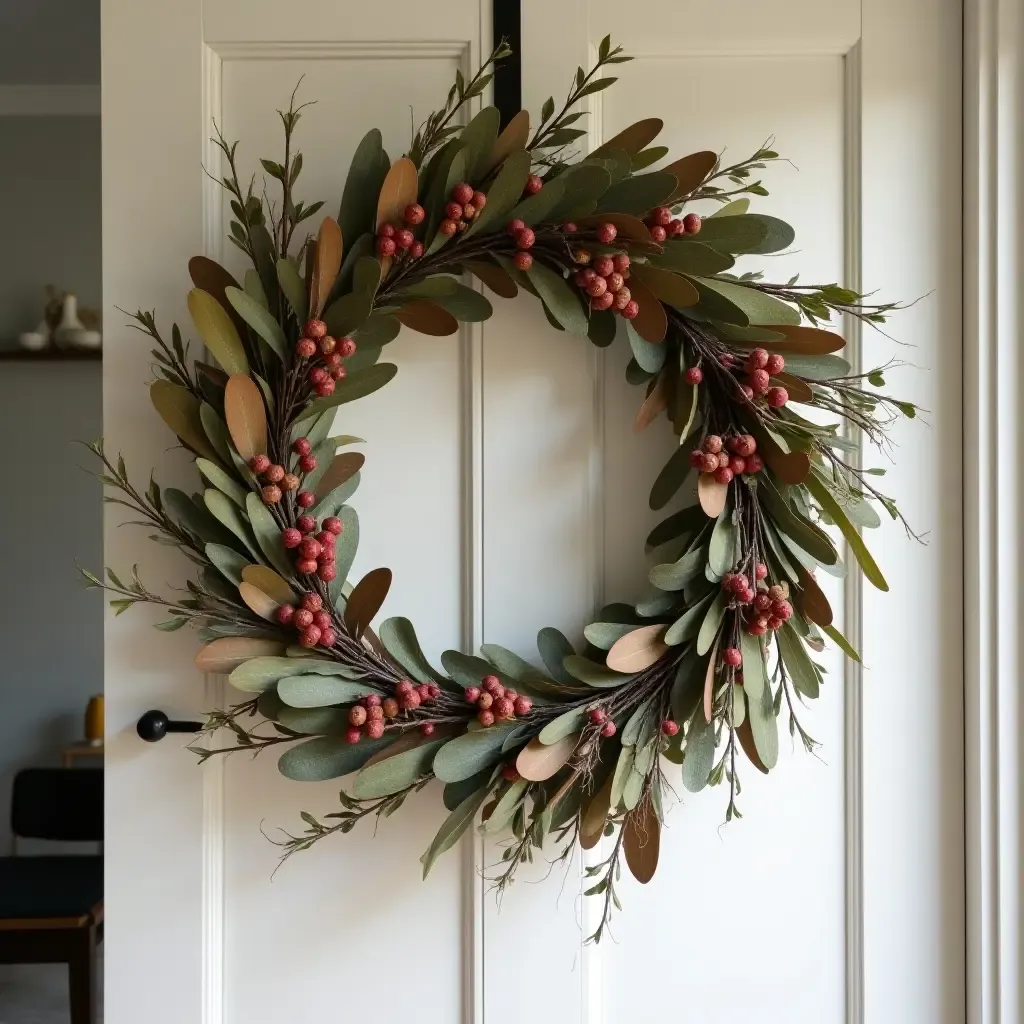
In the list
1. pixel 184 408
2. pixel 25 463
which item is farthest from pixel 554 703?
pixel 25 463

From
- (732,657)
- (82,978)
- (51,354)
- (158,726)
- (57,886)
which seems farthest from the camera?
(51,354)

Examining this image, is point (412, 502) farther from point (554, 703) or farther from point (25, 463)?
point (25, 463)

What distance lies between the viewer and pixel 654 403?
3.46 feet

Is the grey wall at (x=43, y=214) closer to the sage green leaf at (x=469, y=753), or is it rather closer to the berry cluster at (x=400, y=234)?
the berry cluster at (x=400, y=234)

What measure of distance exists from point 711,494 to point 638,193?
370mm

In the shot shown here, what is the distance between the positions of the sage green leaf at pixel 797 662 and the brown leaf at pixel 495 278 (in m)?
0.53

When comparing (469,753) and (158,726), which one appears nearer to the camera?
(469,753)

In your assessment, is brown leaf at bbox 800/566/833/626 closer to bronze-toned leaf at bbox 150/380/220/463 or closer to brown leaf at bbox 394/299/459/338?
brown leaf at bbox 394/299/459/338

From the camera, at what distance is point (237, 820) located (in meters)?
1.12

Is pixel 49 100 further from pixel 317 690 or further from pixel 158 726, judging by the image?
pixel 317 690

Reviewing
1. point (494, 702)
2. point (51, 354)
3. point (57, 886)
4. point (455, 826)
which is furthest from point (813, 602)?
point (51, 354)

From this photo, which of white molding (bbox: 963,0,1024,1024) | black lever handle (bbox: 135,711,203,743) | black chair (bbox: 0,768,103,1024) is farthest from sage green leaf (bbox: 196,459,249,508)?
black chair (bbox: 0,768,103,1024)

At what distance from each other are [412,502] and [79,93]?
225 cm

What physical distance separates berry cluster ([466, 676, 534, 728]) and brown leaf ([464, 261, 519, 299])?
0.48m
